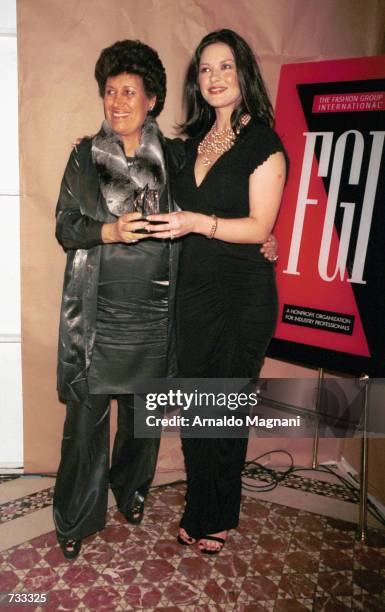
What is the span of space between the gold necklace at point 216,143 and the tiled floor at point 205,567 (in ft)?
4.48

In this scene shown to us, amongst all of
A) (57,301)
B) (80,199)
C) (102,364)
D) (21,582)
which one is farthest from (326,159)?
(21,582)

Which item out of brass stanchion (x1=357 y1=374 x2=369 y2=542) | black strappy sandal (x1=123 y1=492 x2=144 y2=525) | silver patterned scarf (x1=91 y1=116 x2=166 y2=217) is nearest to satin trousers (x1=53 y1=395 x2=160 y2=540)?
black strappy sandal (x1=123 y1=492 x2=144 y2=525)

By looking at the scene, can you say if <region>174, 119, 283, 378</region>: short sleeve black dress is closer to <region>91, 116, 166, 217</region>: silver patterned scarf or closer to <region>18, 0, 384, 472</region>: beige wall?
<region>91, 116, 166, 217</region>: silver patterned scarf

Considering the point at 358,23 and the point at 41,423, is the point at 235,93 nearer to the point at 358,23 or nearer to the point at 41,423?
the point at 358,23

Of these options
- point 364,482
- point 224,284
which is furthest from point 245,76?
point 364,482

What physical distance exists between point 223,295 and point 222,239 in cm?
19

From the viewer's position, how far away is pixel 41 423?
94.9 inches

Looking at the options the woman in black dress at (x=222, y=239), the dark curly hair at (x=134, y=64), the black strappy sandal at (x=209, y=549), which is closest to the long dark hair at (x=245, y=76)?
the woman in black dress at (x=222, y=239)

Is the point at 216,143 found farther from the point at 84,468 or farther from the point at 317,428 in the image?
the point at 317,428

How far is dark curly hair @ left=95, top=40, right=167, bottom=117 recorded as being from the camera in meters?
1.77

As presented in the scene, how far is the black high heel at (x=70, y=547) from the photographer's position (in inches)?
73.7

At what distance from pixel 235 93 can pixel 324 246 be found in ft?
2.09

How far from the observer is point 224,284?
1.76m

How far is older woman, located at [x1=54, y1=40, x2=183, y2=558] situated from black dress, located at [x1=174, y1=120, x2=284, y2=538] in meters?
0.08
